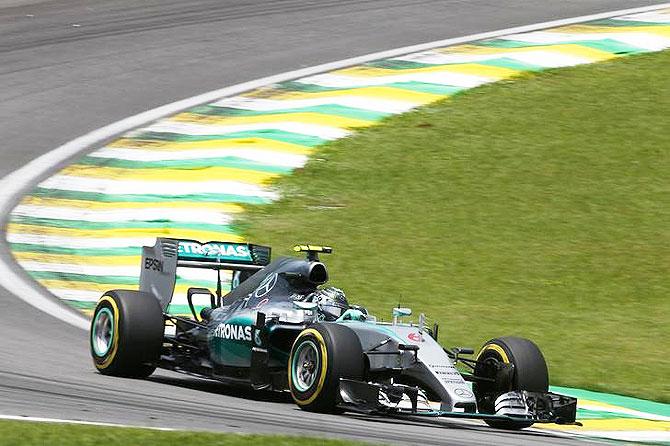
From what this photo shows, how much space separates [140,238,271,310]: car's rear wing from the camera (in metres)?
11.8

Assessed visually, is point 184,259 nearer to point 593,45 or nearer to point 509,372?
point 509,372

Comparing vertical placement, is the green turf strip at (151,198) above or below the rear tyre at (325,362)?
above

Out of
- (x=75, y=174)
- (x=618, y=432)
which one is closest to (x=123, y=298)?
(x=618, y=432)

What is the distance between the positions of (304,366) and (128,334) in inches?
62.2

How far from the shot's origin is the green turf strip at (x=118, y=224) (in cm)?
1591

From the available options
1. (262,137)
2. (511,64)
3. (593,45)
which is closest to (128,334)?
(262,137)

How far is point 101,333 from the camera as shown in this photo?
1131 cm

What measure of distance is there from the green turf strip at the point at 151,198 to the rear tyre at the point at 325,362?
6902 millimetres

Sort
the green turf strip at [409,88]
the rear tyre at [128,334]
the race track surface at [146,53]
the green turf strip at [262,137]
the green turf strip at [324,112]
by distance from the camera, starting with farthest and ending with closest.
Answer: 1. the green turf strip at [409,88]
2. the green turf strip at [324,112]
3. the green turf strip at [262,137]
4. the race track surface at [146,53]
5. the rear tyre at [128,334]

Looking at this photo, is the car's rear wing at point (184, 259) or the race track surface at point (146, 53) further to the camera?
the race track surface at point (146, 53)

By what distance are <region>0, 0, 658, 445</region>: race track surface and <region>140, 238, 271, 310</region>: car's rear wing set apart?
715 mm

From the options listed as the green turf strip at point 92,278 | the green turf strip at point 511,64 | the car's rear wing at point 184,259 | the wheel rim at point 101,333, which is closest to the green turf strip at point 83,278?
the green turf strip at point 92,278

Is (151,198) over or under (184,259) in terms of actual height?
over

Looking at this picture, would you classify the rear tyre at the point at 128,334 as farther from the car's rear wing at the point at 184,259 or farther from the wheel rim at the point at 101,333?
the car's rear wing at the point at 184,259
